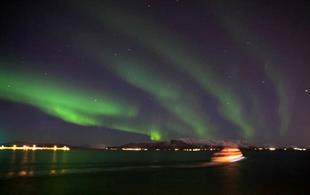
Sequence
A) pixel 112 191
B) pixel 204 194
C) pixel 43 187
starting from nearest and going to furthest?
pixel 204 194 → pixel 112 191 → pixel 43 187

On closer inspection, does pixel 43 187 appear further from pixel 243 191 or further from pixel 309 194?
pixel 309 194

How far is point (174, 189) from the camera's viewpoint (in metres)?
39.0

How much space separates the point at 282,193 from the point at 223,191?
5681 mm

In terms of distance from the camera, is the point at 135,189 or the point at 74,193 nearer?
the point at 74,193

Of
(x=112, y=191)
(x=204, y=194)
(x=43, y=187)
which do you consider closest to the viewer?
(x=204, y=194)

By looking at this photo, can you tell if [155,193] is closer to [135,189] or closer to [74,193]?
[135,189]

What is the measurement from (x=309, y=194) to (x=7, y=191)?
95.9ft

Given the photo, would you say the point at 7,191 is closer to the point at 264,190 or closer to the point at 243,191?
the point at 243,191

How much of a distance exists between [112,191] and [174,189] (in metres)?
6.38

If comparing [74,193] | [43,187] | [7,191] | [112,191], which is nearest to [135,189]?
[112,191]

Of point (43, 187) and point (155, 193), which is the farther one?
point (43, 187)

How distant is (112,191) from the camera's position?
38.0 metres

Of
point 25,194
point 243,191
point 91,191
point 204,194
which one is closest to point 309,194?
point 243,191

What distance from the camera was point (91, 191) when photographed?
37281 mm
